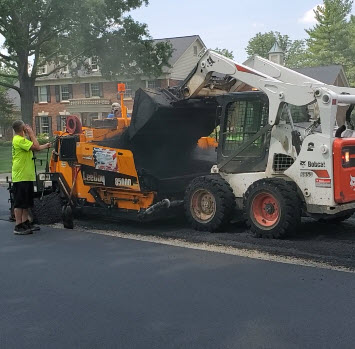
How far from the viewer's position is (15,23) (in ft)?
74.3

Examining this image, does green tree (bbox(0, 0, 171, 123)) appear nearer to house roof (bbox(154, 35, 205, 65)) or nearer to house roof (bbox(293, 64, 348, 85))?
house roof (bbox(154, 35, 205, 65))

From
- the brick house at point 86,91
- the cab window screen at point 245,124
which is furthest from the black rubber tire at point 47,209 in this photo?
the brick house at point 86,91

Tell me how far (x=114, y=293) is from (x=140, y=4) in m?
23.2

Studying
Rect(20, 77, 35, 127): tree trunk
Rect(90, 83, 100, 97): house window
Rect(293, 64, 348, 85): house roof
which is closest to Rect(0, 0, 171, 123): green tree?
Rect(20, 77, 35, 127): tree trunk

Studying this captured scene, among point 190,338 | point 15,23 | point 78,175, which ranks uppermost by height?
point 15,23

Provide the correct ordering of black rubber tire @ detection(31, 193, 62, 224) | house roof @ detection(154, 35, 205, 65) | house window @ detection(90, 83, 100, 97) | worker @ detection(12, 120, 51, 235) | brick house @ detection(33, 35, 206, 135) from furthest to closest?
house window @ detection(90, 83, 100, 97), house roof @ detection(154, 35, 205, 65), brick house @ detection(33, 35, 206, 135), black rubber tire @ detection(31, 193, 62, 224), worker @ detection(12, 120, 51, 235)

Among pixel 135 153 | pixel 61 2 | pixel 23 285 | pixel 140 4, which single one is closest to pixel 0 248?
pixel 23 285

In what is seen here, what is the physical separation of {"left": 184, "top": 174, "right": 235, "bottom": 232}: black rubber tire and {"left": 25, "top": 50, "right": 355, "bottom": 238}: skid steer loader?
0.6 inches

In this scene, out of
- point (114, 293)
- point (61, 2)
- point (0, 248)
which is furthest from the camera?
point (61, 2)

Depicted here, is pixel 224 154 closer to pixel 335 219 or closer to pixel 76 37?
pixel 335 219

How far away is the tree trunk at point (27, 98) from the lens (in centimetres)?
2600

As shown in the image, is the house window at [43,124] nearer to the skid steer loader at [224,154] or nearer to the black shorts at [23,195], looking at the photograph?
the skid steer loader at [224,154]

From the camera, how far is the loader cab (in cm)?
716

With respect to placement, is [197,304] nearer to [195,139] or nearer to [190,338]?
[190,338]
